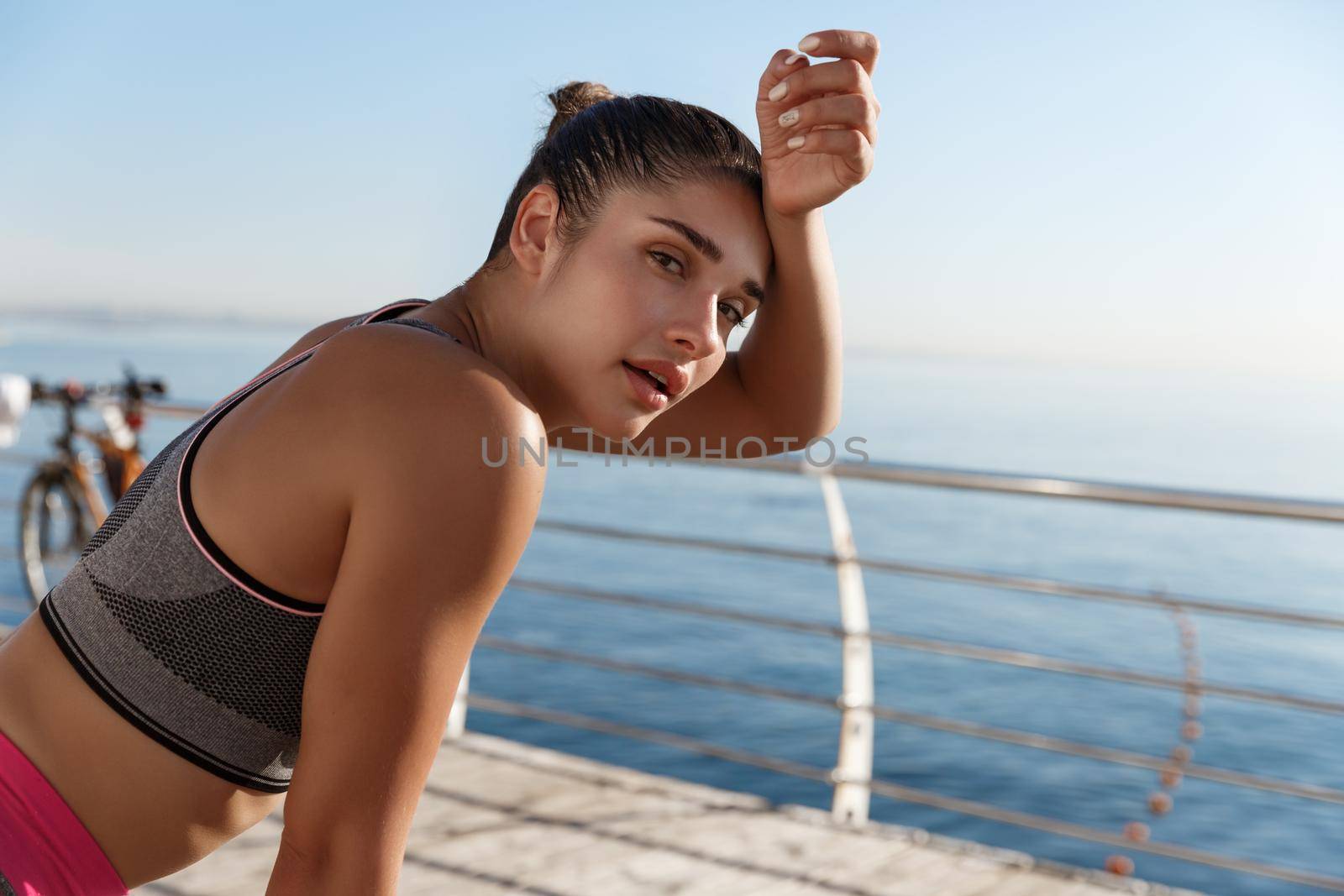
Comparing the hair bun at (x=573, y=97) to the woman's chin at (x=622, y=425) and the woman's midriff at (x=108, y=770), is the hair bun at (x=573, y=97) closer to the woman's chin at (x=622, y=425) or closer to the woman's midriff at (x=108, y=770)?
the woman's chin at (x=622, y=425)

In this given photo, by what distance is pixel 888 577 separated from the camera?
27672 millimetres

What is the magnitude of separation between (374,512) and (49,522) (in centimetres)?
608

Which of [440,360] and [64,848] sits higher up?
[440,360]

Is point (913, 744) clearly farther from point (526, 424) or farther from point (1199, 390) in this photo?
point (1199, 390)

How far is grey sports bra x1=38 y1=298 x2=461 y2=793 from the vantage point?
896 millimetres

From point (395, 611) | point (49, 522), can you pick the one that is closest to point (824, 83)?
point (395, 611)

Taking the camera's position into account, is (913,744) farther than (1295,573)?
No

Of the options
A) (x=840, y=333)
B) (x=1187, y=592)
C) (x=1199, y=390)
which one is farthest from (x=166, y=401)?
(x=1199, y=390)

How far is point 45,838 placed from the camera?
0.92 m

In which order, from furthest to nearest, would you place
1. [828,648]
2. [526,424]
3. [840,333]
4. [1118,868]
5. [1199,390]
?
[1199,390], [828,648], [1118,868], [840,333], [526,424]

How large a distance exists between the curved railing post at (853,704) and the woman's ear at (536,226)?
73.1 inches

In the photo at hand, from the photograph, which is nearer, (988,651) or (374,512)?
(374,512)

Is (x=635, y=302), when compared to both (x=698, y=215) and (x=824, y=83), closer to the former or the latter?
(x=698, y=215)

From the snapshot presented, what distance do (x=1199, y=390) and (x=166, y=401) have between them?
116m
